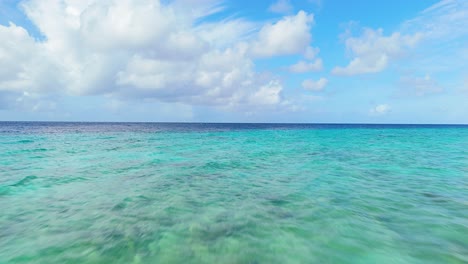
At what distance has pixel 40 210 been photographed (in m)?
7.55

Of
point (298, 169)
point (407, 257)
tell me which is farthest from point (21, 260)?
point (298, 169)

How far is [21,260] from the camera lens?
4.84m

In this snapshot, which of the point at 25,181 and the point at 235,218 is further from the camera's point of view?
the point at 25,181

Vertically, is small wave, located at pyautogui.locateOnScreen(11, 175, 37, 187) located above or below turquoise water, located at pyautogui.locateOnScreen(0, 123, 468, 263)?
below

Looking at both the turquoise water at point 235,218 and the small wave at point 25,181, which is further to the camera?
the small wave at point 25,181

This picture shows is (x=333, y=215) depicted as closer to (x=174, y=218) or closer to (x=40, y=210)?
(x=174, y=218)

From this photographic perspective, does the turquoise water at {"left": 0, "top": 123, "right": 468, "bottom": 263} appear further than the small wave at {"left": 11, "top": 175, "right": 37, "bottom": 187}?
No

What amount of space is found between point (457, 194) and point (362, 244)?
621 cm

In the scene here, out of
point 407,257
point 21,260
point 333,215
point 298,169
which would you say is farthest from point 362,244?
point 298,169

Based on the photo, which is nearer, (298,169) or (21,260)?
(21,260)

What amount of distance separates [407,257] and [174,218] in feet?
17.3

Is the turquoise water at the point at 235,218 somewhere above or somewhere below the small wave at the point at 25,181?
above

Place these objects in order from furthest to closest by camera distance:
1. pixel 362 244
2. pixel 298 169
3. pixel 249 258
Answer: pixel 298 169
pixel 362 244
pixel 249 258

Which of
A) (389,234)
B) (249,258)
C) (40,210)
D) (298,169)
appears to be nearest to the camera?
(249,258)
